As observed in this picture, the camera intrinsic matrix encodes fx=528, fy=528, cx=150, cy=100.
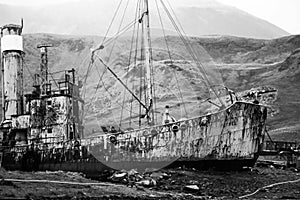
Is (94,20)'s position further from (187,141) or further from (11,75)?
(187,141)

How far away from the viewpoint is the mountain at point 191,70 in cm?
6769

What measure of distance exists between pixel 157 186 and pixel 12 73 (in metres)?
13.4

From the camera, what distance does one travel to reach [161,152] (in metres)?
25.8

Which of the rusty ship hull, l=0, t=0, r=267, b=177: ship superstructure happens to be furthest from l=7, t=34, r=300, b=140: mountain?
the rusty ship hull

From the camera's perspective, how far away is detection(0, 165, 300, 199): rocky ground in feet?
55.1

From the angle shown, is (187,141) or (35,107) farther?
(35,107)

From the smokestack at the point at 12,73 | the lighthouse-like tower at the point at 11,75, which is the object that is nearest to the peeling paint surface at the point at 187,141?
the lighthouse-like tower at the point at 11,75

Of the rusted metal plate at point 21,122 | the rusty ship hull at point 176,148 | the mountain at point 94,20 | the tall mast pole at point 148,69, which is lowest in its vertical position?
the rusty ship hull at point 176,148

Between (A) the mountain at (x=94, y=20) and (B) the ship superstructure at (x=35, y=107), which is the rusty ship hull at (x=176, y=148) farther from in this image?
(A) the mountain at (x=94, y=20)

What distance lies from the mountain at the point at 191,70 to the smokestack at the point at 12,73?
73.0 feet

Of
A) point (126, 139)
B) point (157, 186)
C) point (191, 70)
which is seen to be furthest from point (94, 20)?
point (157, 186)

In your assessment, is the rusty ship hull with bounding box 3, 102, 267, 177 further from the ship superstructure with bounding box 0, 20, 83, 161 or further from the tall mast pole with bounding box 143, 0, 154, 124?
the tall mast pole with bounding box 143, 0, 154, 124

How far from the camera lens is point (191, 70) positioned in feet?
267

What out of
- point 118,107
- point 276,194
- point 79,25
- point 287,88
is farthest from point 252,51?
point 276,194
